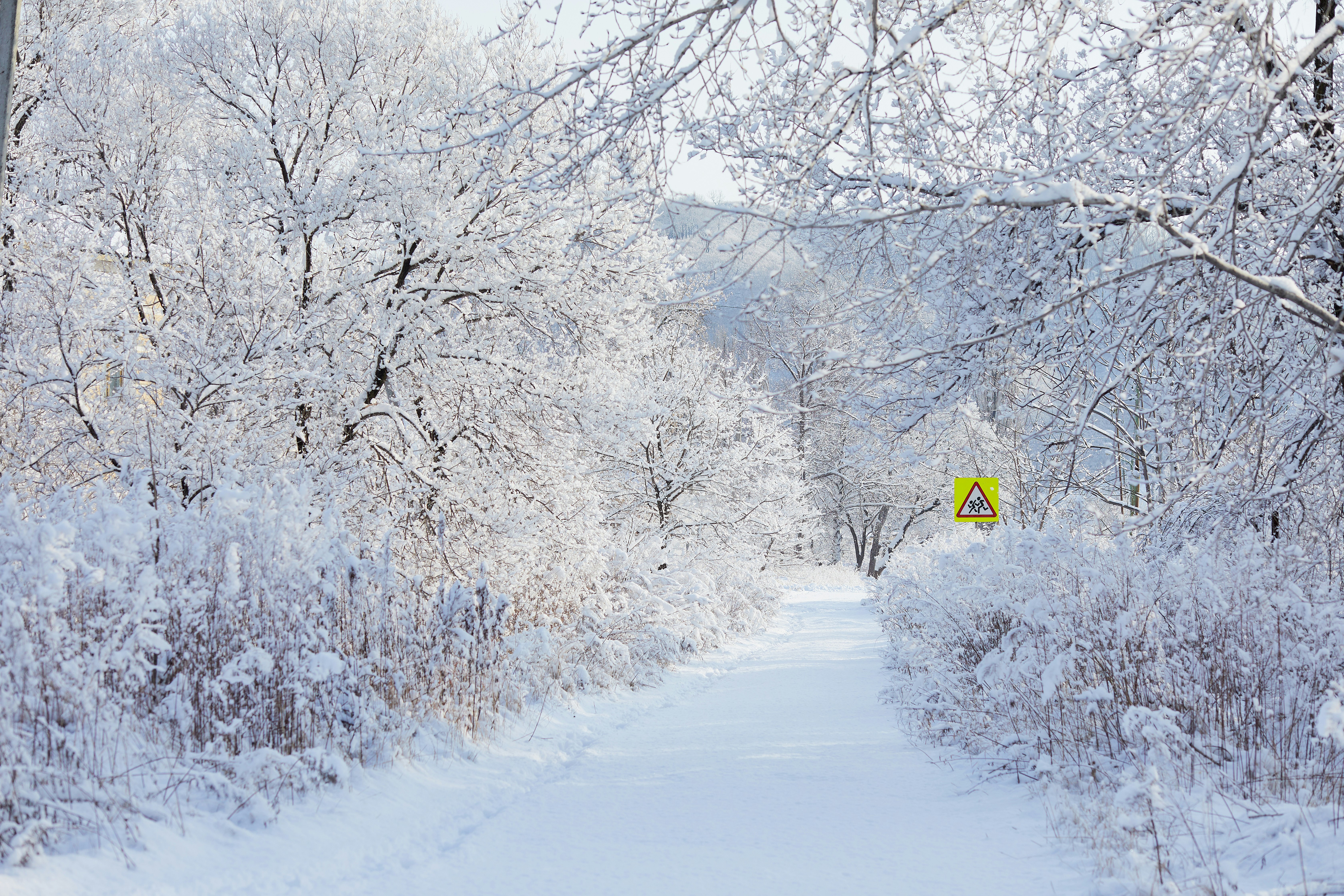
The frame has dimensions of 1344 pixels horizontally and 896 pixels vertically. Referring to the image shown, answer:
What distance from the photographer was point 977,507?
16562 mm

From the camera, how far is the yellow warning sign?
567 inches

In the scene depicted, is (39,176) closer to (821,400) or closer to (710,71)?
(710,71)

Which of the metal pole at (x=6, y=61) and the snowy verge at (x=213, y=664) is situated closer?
the snowy verge at (x=213, y=664)

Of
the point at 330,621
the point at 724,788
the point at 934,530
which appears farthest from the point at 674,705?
the point at 934,530

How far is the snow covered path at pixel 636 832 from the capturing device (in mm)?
3641

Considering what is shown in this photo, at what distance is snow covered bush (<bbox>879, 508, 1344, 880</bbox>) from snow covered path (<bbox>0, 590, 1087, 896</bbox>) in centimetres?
44

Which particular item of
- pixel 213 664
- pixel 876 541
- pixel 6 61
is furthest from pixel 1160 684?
pixel 876 541

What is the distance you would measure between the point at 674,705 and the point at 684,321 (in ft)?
46.2

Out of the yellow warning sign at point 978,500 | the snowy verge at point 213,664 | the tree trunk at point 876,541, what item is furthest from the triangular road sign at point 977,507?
the tree trunk at point 876,541

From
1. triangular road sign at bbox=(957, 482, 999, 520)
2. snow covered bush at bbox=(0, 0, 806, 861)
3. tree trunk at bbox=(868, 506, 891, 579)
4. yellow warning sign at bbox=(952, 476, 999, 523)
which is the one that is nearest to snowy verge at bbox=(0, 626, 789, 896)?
snow covered bush at bbox=(0, 0, 806, 861)

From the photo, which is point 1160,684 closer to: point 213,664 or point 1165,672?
point 1165,672

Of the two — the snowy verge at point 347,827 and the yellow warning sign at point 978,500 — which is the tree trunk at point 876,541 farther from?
the snowy verge at point 347,827

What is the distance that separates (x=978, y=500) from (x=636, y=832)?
43.8 ft

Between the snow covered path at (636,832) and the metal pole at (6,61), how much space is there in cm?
369
